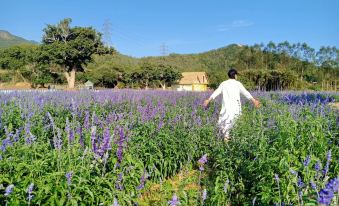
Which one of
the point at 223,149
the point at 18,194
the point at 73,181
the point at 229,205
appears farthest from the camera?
the point at 223,149

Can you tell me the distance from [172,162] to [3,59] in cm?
7128

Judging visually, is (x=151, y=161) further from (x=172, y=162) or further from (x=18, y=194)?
(x=18, y=194)

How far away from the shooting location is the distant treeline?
46688 mm

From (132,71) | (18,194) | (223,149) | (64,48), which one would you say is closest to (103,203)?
(18,194)

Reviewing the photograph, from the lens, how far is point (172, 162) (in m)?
5.65

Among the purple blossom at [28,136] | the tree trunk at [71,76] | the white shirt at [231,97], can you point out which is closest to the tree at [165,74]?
the tree trunk at [71,76]

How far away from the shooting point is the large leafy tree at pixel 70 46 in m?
45.2

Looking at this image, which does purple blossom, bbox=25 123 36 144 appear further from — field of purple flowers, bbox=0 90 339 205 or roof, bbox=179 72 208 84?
roof, bbox=179 72 208 84

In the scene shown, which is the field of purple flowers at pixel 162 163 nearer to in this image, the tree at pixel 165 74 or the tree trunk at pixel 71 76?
the tree trunk at pixel 71 76

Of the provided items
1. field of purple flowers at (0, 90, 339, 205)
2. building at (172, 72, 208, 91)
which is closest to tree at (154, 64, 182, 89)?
building at (172, 72, 208, 91)

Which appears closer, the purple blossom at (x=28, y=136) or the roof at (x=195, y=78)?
the purple blossom at (x=28, y=136)

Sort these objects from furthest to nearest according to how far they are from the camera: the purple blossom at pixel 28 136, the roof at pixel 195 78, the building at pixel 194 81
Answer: the roof at pixel 195 78, the building at pixel 194 81, the purple blossom at pixel 28 136

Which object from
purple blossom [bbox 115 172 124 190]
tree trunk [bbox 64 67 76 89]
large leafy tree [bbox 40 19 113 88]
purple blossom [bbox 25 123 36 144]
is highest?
large leafy tree [bbox 40 19 113 88]

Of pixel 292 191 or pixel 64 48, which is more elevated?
pixel 64 48
